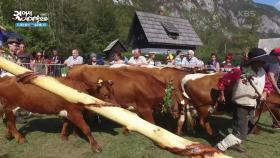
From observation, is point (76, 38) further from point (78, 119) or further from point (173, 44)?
point (78, 119)

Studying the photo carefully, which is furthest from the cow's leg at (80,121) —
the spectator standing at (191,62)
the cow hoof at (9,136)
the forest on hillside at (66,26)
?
the forest on hillside at (66,26)

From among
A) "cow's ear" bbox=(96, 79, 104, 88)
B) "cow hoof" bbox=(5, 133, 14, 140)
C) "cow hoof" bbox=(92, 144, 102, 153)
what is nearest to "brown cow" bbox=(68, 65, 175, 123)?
"cow's ear" bbox=(96, 79, 104, 88)

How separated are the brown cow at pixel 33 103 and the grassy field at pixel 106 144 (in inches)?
11.9

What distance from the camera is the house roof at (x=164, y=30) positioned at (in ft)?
162

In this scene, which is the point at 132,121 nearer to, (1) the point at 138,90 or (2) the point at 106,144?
(2) the point at 106,144

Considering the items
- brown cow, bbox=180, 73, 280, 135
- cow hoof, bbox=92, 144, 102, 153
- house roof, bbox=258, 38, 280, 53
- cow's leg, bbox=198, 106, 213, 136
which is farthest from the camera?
house roof, bbox=258, 38, 280, 53

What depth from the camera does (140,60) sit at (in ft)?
36.6

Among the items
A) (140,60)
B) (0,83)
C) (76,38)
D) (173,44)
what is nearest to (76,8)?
(76,38)

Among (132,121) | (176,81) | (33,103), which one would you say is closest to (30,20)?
(176,81)

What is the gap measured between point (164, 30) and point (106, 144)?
4458 cm

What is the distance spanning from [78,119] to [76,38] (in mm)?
33065

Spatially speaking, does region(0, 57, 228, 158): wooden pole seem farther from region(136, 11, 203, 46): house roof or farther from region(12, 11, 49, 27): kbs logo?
region(136, 11, 203, 46): house roof

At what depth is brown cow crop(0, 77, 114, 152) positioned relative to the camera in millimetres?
7328

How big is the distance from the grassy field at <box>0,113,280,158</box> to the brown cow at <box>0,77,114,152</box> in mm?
302
